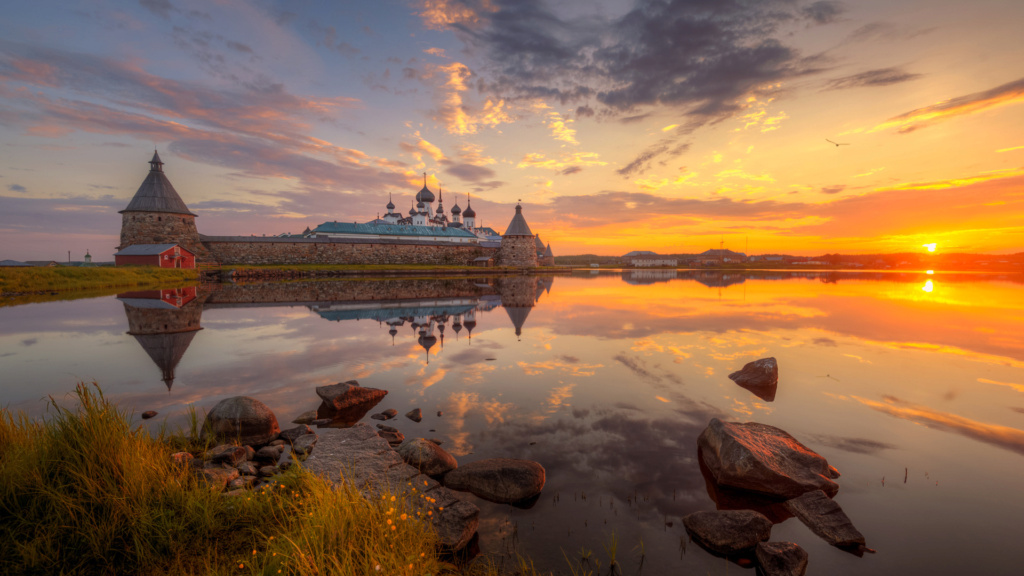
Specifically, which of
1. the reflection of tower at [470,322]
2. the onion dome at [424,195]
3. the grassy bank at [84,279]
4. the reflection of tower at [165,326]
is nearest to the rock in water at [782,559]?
the reflection of tower at [470,322]

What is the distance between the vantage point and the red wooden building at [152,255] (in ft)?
126

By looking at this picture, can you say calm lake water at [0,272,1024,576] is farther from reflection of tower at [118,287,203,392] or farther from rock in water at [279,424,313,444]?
rock in water at [279,424,313,444]

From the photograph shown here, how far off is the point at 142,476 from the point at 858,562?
6.91 meters

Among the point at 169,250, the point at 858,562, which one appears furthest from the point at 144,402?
the point at 169,250

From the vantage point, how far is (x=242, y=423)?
609 cm

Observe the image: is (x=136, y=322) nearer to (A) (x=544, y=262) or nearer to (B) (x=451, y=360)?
Result: (B) (x=451, y=360)

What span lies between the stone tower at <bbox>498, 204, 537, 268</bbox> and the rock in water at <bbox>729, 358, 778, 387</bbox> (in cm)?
5144

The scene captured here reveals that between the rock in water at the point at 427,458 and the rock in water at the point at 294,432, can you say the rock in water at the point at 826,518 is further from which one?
the rock in water at the point at 294,432

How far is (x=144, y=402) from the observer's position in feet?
24.3

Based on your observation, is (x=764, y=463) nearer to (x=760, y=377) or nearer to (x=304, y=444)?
(x=760, y=377)

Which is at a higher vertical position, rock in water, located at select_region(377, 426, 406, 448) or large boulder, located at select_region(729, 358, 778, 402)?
large boulder, located at select_region(729, 358, 778, 402)

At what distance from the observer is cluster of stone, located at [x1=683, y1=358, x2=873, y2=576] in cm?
388

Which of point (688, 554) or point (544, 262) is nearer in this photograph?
point (688, 554)

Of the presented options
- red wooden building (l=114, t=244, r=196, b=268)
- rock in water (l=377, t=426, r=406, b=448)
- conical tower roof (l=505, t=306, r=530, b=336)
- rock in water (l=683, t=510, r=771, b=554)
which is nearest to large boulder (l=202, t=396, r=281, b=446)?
rock in water (l=377, t=426, r=406, b=448)
